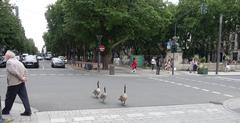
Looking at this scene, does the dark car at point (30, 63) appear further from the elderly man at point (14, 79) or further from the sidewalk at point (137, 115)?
the elderly man at point (14, 79)

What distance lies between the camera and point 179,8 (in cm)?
6266

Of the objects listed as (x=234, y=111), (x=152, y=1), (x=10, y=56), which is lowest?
(x=234, y=111)

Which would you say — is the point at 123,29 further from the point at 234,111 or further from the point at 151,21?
the point at 234,111

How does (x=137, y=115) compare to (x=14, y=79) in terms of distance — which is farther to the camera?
(x=137, y=115)

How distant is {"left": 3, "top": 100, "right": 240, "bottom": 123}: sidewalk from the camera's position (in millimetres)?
9609

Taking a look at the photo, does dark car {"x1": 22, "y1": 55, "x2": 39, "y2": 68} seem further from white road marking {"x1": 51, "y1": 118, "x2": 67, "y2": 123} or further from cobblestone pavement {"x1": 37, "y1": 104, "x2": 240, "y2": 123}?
white road marking {"x1": 51, "y1": 118, "x2": 67, "y2": 123}

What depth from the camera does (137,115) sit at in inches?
416

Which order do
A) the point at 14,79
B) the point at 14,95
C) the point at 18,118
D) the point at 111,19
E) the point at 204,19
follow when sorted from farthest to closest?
the point at 204,19 → the point at 111,19 → the point at 14,95 → the point at 14,79 → the point at 18,118

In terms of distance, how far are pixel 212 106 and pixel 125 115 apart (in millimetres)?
3827

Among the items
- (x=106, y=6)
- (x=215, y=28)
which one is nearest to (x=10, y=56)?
(x=106, y=6)

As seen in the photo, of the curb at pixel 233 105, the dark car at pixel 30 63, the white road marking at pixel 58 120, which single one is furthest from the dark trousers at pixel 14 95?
the dark car at pixel 30 63

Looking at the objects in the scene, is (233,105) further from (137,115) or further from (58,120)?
(58,120)

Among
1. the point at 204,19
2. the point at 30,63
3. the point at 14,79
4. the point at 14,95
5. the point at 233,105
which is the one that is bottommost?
the point at 233,105

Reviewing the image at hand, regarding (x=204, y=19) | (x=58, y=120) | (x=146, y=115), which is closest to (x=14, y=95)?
(x=58, y=120)
